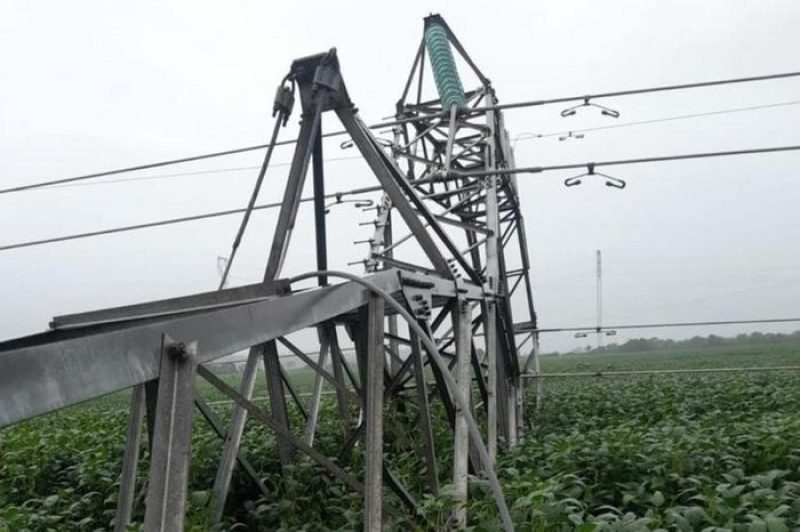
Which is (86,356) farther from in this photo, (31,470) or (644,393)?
(644,393)

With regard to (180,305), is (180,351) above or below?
below

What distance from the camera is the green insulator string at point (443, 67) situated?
25.6 ft

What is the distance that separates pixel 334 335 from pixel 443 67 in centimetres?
452

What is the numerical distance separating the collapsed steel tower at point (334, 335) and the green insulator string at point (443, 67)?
19 mm

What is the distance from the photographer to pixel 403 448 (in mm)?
5340

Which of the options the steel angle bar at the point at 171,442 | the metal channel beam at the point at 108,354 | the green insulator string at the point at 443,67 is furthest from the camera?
the green insulator string at the point at 443,67

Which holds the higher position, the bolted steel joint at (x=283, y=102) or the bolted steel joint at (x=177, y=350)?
the bolted steel joint at (x=283, y=102)

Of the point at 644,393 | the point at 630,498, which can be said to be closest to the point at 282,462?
the point at 630,498

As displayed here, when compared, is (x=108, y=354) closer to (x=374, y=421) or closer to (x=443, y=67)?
(x=374, y=421)

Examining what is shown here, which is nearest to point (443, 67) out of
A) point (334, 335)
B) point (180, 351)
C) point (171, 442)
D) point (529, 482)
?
point (334, 335)

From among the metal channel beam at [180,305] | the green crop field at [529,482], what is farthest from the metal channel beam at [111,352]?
the green crop field at [529,482]

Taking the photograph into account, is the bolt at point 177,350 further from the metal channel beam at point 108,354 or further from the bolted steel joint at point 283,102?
the bolted steel joint at point 283,102

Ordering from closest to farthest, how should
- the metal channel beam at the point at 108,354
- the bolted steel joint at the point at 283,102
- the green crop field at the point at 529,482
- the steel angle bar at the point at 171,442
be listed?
the metal channel beam at the point at 108,354 → the steel angle bar at the point at 171,442 → the green crop field at the point at 529,482 → the bolted steel joint at the point at 283,102

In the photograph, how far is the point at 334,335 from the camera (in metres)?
4.58
